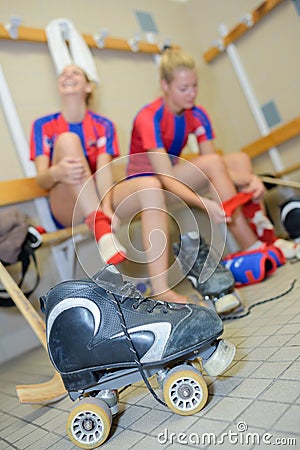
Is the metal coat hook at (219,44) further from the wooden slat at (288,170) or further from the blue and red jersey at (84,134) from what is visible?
the blue and red jersey at (84,134)

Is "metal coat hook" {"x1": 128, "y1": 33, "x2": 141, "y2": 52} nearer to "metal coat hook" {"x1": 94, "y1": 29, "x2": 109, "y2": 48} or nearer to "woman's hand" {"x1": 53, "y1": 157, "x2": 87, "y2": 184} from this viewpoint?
"metal coat hook" {"x1": 94, "y1": 29, "x2": 109, "y2": 48}

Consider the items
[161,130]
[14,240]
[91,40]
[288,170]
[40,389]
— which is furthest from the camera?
[288,170]

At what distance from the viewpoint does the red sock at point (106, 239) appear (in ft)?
3.08

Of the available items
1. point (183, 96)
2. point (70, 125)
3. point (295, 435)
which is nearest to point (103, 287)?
point (295, 435)

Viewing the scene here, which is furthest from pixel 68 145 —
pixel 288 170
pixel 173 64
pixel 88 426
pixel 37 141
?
pixel 288 170

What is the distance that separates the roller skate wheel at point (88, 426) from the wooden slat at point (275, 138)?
1.85 m

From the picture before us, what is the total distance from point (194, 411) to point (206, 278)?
1.67 ft

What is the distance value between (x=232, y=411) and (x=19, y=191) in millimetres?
1216

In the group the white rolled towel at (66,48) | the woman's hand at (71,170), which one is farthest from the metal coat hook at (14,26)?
the woman's hand at (71,170)

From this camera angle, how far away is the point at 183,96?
140 centimetres

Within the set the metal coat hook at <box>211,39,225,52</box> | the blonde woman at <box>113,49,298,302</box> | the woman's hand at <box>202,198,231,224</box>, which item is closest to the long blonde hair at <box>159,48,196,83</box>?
the blonde woman at <box>113,49,298,302</box>

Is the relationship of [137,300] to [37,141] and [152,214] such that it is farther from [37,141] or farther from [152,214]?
[37,141]

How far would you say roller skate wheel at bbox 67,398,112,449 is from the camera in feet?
1.80

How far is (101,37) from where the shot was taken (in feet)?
6.37
